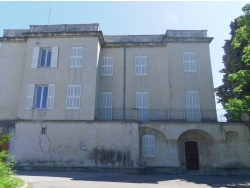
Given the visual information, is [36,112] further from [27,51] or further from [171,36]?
[171,36]

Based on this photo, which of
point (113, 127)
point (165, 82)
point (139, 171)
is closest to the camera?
point (139, 171)

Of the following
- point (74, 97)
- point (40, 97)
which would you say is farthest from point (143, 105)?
point (40, 97)

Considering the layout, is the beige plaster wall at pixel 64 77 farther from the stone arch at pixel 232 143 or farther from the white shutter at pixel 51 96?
the stone arch at pixel 232 143

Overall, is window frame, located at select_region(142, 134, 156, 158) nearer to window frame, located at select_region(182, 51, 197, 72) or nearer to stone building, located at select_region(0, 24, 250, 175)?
stone building, located at select_region(0, 24, 250, 175)

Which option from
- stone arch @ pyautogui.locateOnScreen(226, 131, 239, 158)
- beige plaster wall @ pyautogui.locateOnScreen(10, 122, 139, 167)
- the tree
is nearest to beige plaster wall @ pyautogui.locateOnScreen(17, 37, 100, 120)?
beige plaster wall @ pyautogui.locateOnScreen(10, 122, 139, 167)

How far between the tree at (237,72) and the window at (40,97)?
1197cm

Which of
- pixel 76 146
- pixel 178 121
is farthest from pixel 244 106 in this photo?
pixel 76 146

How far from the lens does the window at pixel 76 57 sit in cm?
1970

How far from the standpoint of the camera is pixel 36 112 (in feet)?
61.1

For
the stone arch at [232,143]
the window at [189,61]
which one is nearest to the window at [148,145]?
the stone arch at [232,143]

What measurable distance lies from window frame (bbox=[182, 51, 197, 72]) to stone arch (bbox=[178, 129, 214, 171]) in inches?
198

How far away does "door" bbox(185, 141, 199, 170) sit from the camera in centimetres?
1894

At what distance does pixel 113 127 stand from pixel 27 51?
9175 millimetres

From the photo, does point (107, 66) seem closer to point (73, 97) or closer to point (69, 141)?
point (73, 97)
